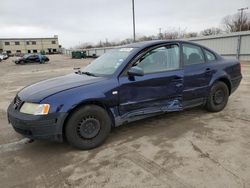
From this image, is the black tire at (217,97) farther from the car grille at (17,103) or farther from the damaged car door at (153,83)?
the car grille at (17,103)

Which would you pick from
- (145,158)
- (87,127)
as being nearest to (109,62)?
(87,127)

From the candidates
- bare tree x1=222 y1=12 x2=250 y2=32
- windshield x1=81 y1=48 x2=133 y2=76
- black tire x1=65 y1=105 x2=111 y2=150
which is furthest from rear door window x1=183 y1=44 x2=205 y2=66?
bare tree x1=222 y1=12 x2=250 y2=32

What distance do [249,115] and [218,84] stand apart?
2.94ft

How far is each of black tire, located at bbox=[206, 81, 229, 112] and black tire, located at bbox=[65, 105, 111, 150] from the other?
2436 millimetres

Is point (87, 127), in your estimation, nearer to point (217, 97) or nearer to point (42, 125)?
point (42, 125)

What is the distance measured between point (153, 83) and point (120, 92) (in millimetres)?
653

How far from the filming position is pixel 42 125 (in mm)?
3184

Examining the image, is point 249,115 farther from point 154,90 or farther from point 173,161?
point 173,161

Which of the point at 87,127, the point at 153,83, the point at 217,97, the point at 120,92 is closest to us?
the point at 87,127

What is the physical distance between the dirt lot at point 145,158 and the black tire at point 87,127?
16 centimetres

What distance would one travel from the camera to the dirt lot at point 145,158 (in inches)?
108

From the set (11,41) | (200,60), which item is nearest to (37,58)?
(200,60)

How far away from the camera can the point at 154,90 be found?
4043 mm

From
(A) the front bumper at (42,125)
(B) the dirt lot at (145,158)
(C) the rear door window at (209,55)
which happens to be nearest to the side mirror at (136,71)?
(B) the dirt lot at (145,158)
